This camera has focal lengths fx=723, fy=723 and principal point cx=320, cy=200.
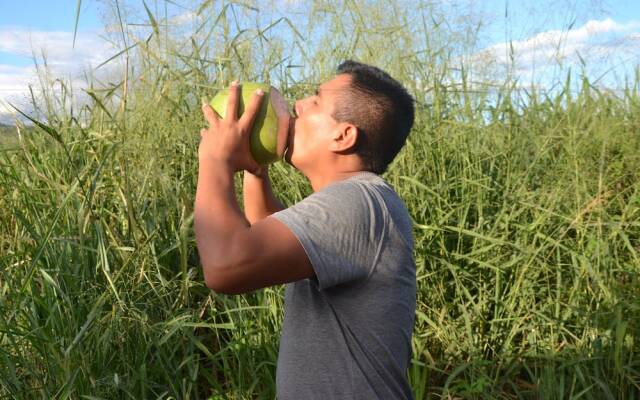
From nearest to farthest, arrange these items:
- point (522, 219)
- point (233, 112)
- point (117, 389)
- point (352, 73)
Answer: point (233, 112) → point (352, 73) → point (117, 389) → point (522, 219)

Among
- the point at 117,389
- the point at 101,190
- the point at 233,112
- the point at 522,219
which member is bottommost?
the point at 117,389

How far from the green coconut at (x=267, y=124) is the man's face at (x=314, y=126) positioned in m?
0.03

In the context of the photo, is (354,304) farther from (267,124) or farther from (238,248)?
(267,124)

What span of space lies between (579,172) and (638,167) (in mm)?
559

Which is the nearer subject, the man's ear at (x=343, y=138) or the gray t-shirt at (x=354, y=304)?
the gray t-shirt at (x=354, y=304)

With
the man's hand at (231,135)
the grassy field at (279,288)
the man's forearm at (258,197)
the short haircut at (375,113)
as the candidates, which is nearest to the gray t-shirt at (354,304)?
the short haircut at (375,113)

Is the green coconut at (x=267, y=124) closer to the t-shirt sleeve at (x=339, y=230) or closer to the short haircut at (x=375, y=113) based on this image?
the short haircut at (x=375, y=113)

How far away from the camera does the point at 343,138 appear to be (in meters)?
1.73

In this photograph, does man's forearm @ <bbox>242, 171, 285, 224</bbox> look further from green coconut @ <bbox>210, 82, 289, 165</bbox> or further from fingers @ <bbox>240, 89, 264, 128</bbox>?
fingers @ <bbox>240, 89, 264, 128</bbox>

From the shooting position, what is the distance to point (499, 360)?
9.76 ft

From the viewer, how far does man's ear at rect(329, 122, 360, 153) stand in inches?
67.9

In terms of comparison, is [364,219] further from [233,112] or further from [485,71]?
[485,71]

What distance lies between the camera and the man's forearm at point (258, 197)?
2.04 metres

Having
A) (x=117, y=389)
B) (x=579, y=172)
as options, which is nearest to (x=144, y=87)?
(x=117, y=389)
